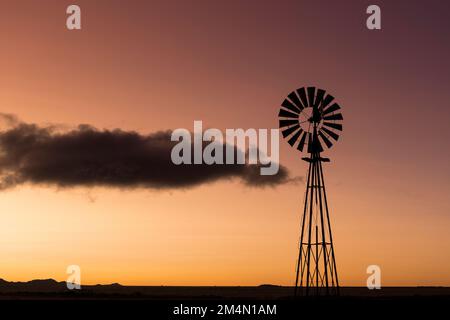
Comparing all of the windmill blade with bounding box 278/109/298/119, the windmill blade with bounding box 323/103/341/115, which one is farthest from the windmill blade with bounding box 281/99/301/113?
the windmill blade with bounding box 323/103/341/115

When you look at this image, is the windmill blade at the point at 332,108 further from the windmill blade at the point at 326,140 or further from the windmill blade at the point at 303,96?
the windmill blade at the point at 326,140

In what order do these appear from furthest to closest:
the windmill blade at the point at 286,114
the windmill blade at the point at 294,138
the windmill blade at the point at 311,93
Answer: the windmill blade at the point at 286,114 → the windmill blade at the point at 311,93 → the windmill blade at the point at 294,138

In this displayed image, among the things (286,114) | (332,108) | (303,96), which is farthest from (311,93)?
(286,114)

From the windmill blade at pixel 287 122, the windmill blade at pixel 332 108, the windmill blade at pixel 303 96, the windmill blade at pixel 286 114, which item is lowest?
the windmill blade at pixel 287 122

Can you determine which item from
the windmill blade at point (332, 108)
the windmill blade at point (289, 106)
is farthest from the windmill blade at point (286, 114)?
the windmill blade at point (332, 108)

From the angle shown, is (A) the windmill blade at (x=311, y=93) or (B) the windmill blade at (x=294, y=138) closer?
(B) the windmill blade at (x=294, y=138)

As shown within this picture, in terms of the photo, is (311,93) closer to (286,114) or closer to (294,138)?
(286,114)

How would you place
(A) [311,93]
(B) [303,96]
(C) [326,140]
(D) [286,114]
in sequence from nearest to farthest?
(C) [326,140] < (A) [311,93] < (B) [303,96] < (D) [286,114]

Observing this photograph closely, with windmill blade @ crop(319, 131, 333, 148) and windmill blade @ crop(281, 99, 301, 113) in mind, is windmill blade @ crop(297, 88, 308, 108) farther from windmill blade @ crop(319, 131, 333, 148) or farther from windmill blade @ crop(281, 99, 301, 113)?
windmill blade @ crop(319, 131, 333, 148)
